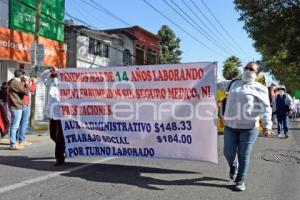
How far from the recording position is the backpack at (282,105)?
52.2ft

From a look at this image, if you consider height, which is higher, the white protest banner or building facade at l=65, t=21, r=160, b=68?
building facade at l=65, t=21, r=160, b=68

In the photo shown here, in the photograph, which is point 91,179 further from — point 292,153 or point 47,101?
point 292,153

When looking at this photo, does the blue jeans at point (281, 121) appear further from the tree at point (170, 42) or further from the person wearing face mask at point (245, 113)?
the tree at point (170, 42)

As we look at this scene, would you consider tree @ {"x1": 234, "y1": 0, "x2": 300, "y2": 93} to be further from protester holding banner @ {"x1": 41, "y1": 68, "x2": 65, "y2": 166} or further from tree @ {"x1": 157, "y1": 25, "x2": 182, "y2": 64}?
tree @ {"x1": 157, "y1": 25, "x2": 182, "y2": 64}

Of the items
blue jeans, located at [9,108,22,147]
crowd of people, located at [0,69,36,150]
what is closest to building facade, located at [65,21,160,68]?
crowd of people, located at [0,69,36,150]

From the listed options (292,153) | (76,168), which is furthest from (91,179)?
(292,153)

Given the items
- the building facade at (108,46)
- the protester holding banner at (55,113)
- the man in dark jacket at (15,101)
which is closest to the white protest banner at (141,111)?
the protester holding banner at (55,113)

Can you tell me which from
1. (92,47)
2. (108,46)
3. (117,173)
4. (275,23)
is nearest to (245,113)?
(117,173)

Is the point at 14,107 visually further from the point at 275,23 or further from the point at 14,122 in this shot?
the point at 275,23

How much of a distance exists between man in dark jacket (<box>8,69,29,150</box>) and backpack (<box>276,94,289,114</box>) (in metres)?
8.56

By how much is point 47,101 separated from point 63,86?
43 centimetres

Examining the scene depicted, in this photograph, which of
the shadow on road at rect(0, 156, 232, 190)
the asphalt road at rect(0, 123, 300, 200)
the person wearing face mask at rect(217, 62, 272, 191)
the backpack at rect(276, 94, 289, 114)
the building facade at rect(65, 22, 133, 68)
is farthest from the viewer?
the building facade at rect(65, 22, 133, 68)

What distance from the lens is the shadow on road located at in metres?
7.16

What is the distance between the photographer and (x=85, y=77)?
27.8ft
